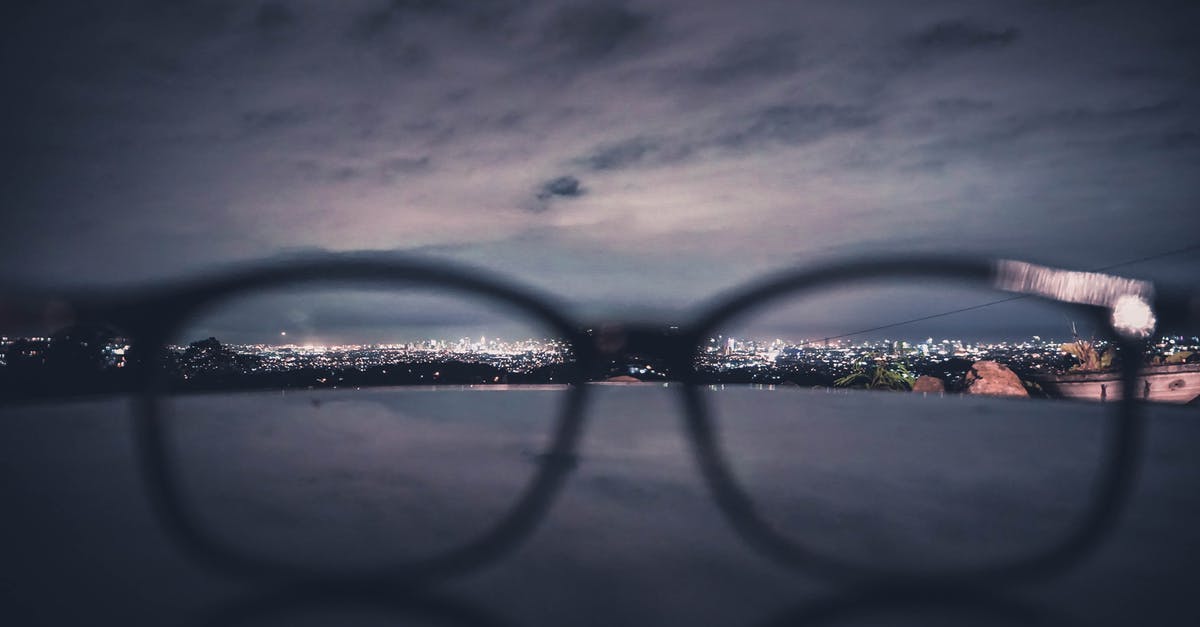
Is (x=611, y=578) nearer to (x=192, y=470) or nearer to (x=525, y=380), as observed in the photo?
(x=192, y=470)

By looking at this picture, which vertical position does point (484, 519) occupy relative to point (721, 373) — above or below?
below

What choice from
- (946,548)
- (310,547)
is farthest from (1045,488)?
(310,547)

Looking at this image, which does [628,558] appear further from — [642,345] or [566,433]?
[642,345]

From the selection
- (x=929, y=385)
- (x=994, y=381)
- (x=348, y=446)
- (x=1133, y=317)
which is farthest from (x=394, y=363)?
(x=994, y=381)

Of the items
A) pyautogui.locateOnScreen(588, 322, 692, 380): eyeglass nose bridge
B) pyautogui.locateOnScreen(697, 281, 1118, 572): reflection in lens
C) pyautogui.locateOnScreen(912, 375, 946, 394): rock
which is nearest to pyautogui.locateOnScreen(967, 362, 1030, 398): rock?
pyautogui.locateOnScreen(912, 375, 946, 394): rock

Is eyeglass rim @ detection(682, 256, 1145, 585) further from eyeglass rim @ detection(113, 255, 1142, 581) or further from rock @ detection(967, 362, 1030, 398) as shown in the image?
rock @ detection(967, 362, 1030, 398)

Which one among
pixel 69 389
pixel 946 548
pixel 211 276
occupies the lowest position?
pixel 946 548

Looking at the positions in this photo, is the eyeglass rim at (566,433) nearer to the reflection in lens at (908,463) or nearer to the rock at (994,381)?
→ the reflection in lens at (908,463)
